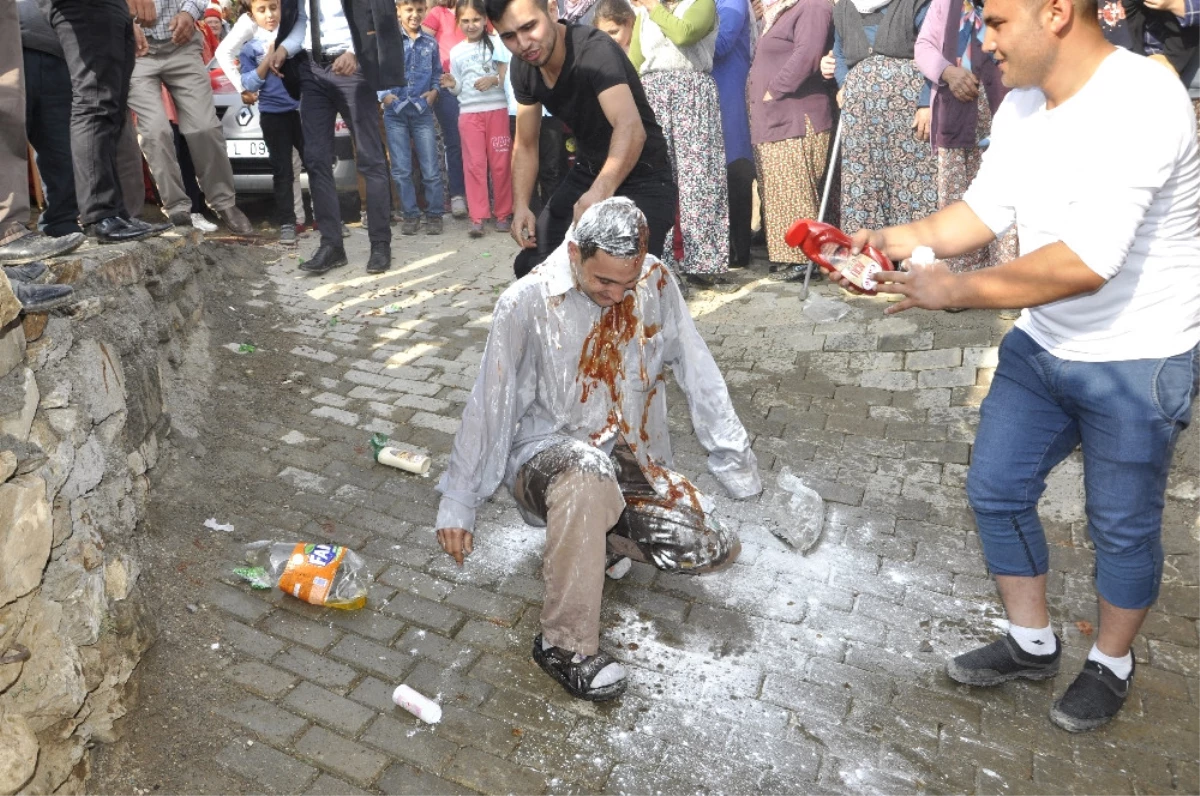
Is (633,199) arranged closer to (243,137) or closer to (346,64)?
(346,64)

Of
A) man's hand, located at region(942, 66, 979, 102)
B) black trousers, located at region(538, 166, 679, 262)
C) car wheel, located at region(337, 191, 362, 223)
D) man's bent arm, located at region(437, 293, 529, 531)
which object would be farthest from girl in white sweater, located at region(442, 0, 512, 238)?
man's bent arm, located at region(437, 293, 529, 531)

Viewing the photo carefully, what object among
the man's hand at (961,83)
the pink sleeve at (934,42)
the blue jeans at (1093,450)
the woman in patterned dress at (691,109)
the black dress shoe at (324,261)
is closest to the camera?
the blue jeans at (1093,450)

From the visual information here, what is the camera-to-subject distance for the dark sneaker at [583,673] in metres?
3.10

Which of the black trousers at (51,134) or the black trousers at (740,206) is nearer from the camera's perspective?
the black trousers at (51,134)

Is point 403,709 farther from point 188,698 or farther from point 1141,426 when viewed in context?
point 1141,426

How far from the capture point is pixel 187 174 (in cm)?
832

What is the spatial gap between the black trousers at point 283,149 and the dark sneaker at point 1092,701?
6.42m

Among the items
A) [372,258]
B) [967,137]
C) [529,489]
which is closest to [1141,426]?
[529,489]

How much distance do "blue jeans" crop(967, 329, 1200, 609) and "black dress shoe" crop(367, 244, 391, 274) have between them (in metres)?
5.60

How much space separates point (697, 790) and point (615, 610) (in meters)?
0.94

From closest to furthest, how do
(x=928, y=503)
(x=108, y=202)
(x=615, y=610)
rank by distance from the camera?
(x=615, y=610) → (x=928, y=503) → (x=108, y=202)

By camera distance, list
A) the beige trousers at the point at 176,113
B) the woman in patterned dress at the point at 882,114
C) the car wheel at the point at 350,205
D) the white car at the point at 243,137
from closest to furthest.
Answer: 1. the woman in patterned dress at the point at 882,114
2. the beige trousers at the point at 176,113
3. the white car at the point at 243,137
4. the car wheel at the point at 350,205

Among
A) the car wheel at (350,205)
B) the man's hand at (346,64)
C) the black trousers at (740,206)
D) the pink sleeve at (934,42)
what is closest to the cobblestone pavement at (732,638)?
the pink sleeve at (934,42)

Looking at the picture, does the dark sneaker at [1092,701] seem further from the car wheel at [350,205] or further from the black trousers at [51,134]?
the car wheel at [350,205]
